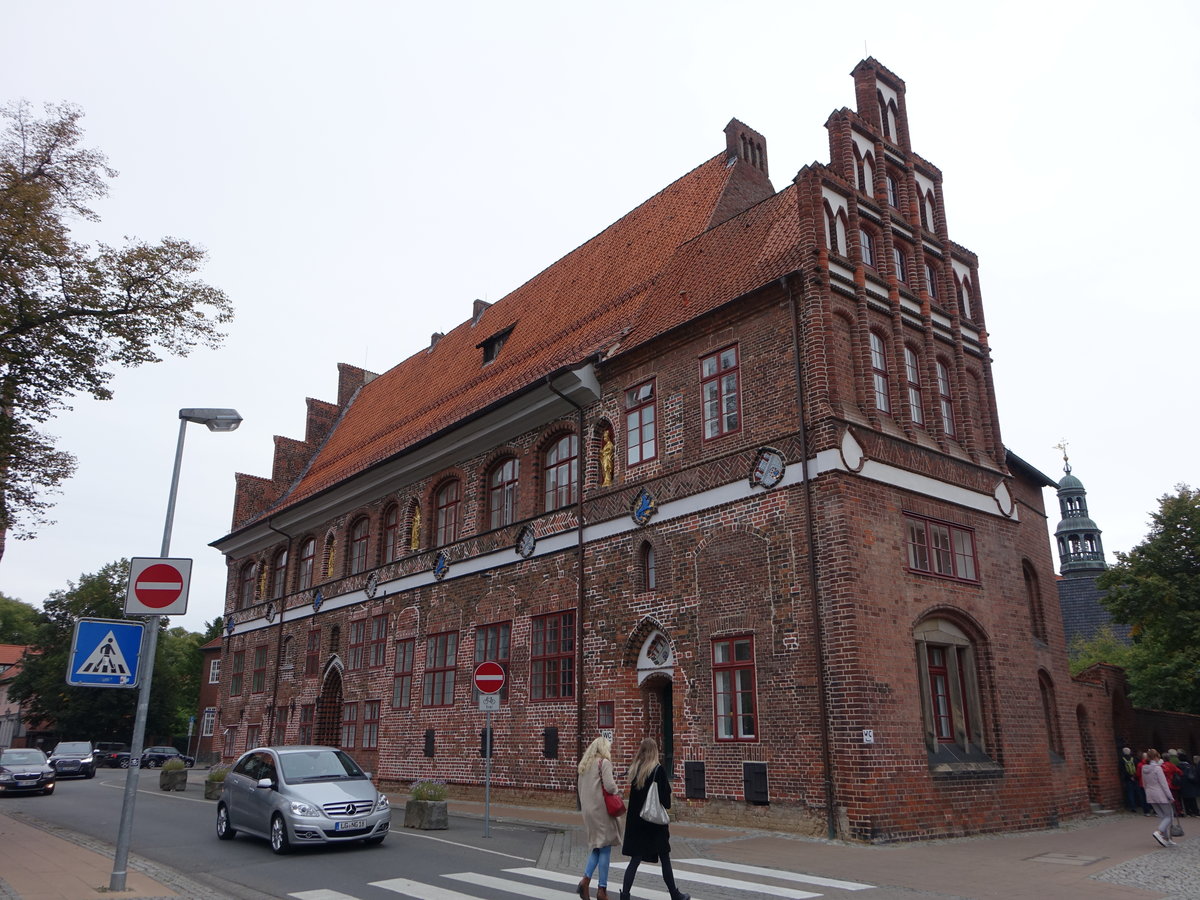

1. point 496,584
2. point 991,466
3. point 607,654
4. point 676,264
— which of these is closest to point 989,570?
point 991,466

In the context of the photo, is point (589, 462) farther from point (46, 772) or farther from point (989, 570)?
point (46, 772)

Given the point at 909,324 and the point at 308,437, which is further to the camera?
the point at 308,437

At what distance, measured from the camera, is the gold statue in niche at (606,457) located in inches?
744

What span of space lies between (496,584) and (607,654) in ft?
15.2

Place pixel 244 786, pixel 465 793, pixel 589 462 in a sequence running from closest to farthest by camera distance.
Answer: pixel 244 786 → pixel 589 462 → pixel 465 793

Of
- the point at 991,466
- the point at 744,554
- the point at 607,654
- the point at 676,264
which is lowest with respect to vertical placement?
the point at 607,654

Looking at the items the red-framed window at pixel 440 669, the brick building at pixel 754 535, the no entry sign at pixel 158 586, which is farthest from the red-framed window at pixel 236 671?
the no entry sign at pixel 158 586

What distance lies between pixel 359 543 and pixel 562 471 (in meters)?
10.4

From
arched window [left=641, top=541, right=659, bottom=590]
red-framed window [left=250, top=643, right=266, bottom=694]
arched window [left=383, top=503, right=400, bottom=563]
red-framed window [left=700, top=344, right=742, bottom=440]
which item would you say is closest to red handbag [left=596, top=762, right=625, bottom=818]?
arched window [left=641, top=541, right=659, bottom=590]

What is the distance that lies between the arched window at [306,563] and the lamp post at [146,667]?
2045 cm

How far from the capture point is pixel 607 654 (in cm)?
1767

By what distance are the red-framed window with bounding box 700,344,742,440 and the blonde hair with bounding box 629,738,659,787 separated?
27.7 ft

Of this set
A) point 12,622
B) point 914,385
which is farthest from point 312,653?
point 12,622

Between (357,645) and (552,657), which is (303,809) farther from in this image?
(357,645)
